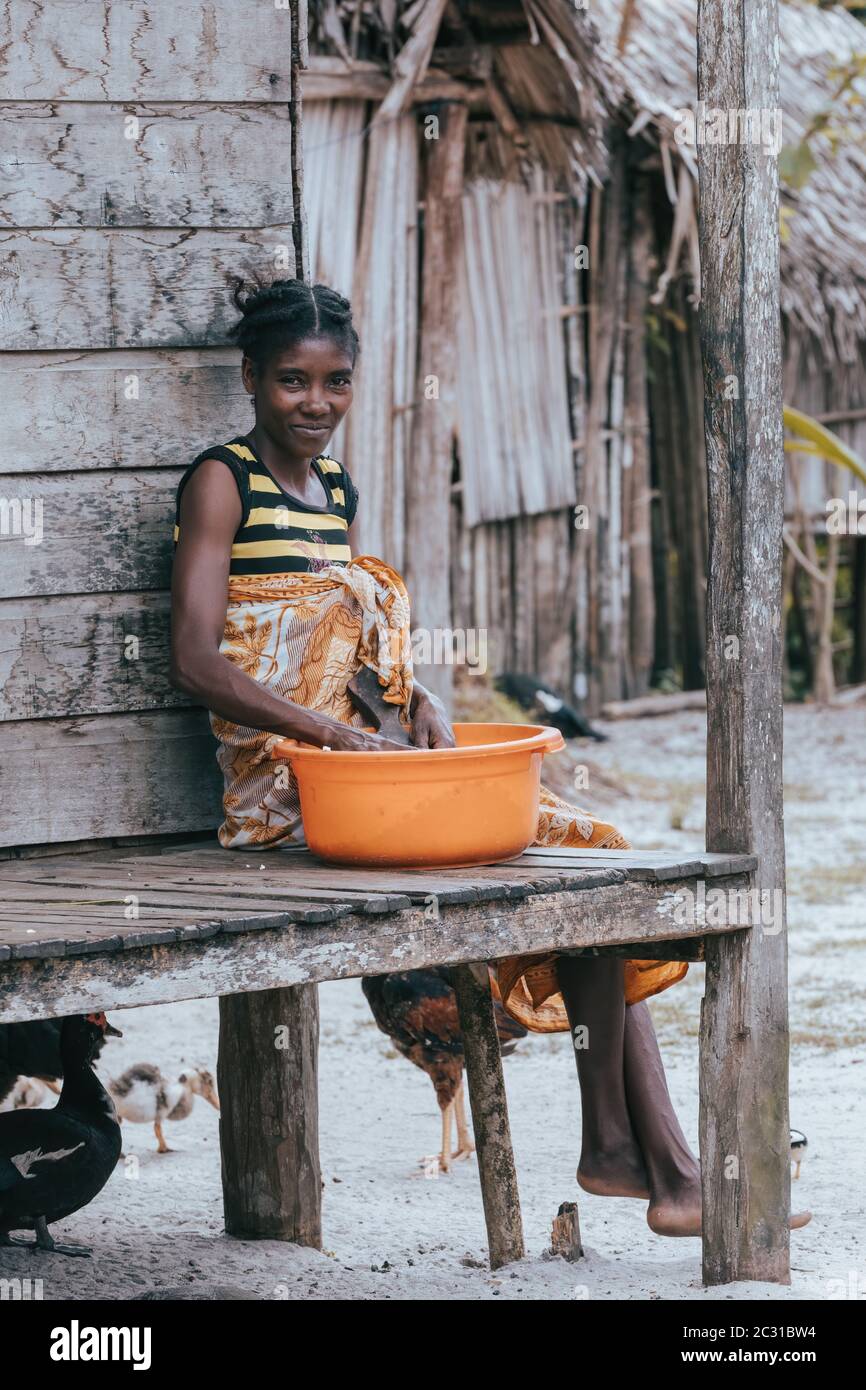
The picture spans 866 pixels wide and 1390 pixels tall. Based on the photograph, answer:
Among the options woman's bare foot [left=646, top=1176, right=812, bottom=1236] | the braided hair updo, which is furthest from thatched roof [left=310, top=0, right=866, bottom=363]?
woman's bare foot [left=646, top=1176, right=812, bottom=1236]

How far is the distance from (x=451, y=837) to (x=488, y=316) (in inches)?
293

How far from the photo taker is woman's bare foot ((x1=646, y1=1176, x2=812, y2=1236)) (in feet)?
12.1

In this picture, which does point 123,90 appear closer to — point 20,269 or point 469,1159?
point 20,269

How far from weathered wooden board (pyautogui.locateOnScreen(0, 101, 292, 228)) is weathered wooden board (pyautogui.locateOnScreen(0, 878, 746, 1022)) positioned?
1.65 meters

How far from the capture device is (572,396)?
11344 millimetres

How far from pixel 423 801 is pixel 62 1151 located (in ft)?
4.10

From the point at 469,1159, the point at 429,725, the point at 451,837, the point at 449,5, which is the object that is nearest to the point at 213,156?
the point at 429,725

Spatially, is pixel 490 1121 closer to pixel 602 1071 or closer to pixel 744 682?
pixel 602 1071

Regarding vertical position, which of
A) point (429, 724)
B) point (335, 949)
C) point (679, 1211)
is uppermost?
point (429, 724)

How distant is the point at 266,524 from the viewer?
3.74 meters

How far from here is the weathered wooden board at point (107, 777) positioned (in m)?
3.75

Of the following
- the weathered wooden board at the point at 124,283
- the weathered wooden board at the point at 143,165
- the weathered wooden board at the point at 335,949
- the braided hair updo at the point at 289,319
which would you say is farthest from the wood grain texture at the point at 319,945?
the weathered wooden board at the point at 143,165

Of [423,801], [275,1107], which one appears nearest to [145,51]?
[423,801]

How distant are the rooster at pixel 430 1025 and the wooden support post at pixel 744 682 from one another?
1.21 meters
